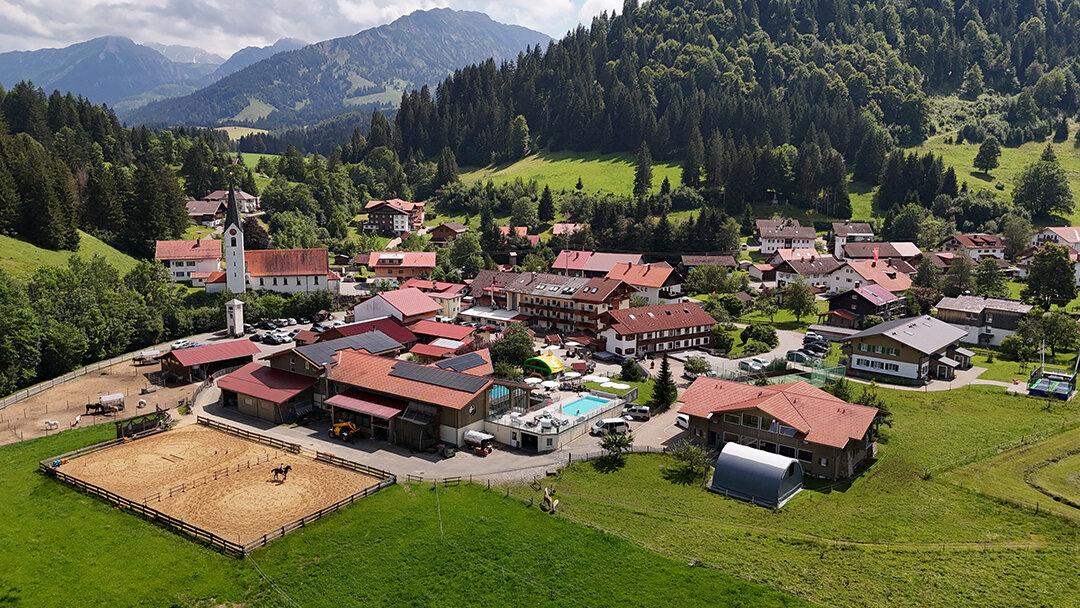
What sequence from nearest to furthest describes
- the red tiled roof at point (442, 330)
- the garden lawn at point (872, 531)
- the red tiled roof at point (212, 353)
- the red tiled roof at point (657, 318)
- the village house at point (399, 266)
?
1. the garden lawn at point (872, 531)
2. the red tiled roof at point (212, 353)
3. the red tiled roof at point (657, 318)
4. the red tiled roof at point (442, 330)
5. the village house at point (399, 266)

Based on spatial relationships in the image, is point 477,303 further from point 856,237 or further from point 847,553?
point 856,237

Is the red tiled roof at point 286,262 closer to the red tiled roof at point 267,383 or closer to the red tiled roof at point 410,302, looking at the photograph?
the red tiled roof at point 410,302

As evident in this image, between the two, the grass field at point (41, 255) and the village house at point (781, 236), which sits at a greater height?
the village house at point (781, 236)

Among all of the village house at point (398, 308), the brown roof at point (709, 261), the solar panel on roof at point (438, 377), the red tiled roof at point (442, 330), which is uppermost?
the brown roof at point (709, 261)

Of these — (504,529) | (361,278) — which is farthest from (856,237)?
(504,529)

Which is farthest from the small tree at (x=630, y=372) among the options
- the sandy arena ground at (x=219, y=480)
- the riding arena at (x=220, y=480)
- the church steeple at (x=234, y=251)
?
the church steeple at (x=234, y=251)

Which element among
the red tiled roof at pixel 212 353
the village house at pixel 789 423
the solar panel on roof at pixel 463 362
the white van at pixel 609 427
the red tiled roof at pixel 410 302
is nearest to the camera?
the village house at pixel 789 423

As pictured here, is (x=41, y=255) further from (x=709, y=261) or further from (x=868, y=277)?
(x=868, y=277)
